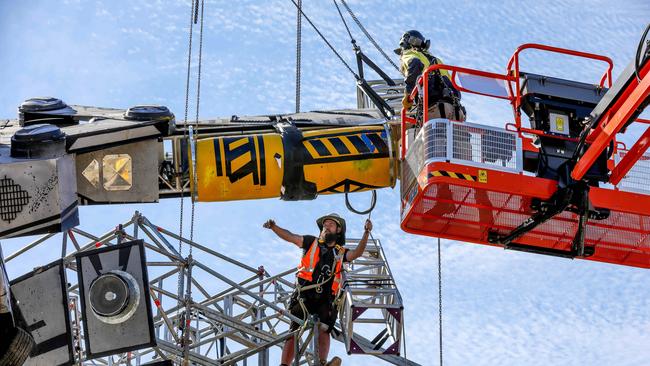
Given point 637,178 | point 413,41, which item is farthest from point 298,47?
point 637,178

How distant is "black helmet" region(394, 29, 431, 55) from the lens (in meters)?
22.8

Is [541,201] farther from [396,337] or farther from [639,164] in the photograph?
[396,337]

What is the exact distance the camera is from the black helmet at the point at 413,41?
22.8 meters

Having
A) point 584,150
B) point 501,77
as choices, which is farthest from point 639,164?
point 501,77

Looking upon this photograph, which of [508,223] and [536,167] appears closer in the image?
[536,167]

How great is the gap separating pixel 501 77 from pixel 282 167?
3629mm

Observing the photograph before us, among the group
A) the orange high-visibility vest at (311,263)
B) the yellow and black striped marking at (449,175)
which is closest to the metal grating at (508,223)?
the yellow and black striped marking at (449,175)

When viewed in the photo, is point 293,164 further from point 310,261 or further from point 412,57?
point 412,57

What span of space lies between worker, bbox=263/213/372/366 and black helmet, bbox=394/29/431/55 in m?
2.98

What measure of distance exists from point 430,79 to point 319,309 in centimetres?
384

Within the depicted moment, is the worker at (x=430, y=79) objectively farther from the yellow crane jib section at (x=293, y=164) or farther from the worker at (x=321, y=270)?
the worker at (x=321, y=270)

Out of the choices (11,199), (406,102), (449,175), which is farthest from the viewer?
(406,102)

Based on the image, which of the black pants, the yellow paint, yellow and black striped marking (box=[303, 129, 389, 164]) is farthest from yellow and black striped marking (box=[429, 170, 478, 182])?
the black pants

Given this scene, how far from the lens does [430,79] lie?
20953 mm
